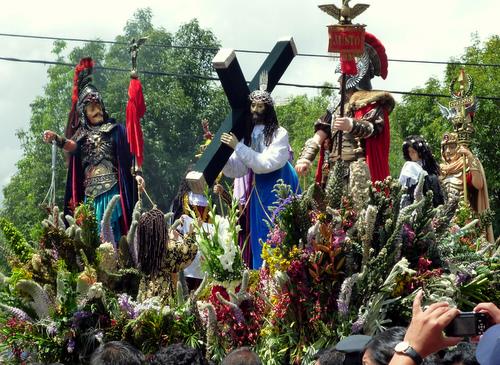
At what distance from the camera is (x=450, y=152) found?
11.0 meters

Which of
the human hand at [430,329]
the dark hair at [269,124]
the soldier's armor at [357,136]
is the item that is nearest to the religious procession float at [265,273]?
the dark hair at [269,124]

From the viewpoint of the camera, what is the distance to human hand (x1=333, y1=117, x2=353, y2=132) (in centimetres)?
847

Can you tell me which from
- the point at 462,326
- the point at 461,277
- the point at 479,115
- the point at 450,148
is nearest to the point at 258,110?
the point at 461,277

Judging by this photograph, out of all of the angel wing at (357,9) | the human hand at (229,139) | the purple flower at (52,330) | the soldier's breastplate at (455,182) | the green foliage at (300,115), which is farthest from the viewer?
the green foliage at (300,115)

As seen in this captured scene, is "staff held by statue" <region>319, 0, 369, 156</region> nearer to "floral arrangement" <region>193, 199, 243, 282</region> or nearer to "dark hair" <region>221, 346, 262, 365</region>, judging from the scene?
"floral arrangement" <region>193, 199, 243, 282</region>

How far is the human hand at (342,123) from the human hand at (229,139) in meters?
0.76

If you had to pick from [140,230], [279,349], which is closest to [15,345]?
[140,230]

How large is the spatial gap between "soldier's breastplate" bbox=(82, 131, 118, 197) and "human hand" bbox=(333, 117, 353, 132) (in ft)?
6.72

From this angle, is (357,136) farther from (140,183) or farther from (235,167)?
(140,183)

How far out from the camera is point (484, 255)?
6.98 metres

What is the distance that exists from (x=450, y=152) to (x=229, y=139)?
327 cm

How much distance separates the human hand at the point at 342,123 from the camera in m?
8.47

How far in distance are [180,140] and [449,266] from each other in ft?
66.0

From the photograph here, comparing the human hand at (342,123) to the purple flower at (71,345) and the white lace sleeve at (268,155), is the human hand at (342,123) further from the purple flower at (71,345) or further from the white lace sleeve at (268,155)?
the purple flower at (71,345)
